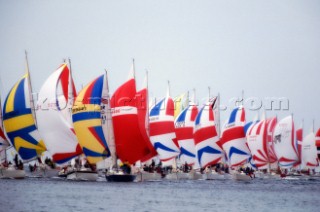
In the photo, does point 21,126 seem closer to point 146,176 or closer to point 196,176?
point 146,176

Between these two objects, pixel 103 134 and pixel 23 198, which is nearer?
pixel 23 198

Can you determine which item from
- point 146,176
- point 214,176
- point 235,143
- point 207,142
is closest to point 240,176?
point 214,176

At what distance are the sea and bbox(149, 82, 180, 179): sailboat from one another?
874 centimetres

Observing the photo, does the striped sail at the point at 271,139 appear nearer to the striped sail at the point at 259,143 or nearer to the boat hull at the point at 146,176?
the striped sail at the point at 259,143

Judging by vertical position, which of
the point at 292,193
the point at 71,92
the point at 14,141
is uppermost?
the point at 71,92

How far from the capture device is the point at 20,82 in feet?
196

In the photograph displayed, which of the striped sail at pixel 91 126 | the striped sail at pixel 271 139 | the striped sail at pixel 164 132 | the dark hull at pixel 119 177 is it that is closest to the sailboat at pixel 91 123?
the striped sail at pixel 91 126

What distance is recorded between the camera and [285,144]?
81875 mm

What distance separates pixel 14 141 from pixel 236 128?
A: 22815 millimetres

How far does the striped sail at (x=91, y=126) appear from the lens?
54938 millimetres

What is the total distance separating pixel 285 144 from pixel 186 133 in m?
12.8

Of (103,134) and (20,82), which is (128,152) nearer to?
(103,134)

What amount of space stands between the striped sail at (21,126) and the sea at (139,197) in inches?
98.5

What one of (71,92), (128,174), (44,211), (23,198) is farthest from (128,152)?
(44,211)
